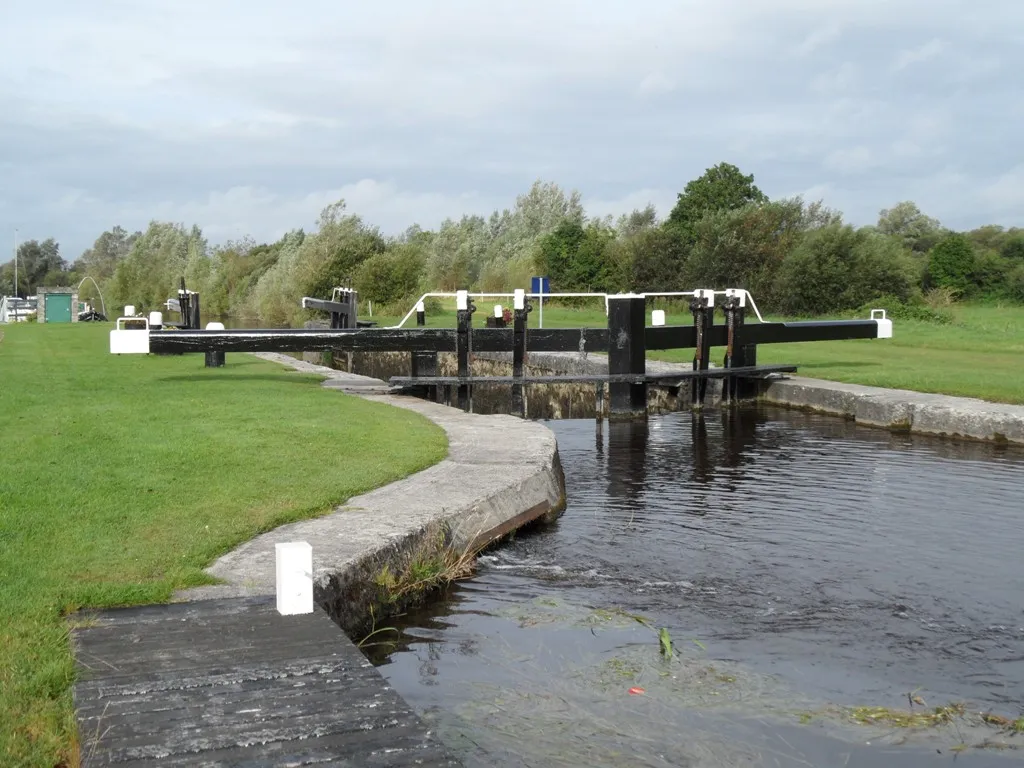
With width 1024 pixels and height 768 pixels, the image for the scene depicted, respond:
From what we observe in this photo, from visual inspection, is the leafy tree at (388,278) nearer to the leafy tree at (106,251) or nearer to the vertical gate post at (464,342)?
the vertical gate post at (464,342)

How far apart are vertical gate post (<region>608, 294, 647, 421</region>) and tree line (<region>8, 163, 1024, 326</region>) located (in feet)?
61.1

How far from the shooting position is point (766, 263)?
131ft

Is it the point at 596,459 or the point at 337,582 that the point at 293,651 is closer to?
the point at 337,582

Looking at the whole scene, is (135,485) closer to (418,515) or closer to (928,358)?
(418,515)

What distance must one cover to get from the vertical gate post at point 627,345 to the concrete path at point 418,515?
4178 millimetres

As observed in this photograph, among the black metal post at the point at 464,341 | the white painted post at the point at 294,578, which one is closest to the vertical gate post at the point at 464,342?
the black metal post at the point at 464,341

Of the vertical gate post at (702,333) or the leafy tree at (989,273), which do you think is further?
the leafy tree at (989,273)

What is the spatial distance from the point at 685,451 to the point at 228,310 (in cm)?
5740

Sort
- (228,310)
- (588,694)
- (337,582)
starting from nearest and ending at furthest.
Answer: (588,694) < (337,582) < (228,310)

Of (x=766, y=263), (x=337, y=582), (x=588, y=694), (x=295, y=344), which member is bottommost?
(x=588, y=694)

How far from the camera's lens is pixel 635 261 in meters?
45.5

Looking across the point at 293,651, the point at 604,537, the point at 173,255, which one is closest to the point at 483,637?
the point at 293,651

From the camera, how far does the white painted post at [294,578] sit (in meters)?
4.57

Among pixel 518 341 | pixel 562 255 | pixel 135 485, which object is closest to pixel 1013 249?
pixel 562 255
